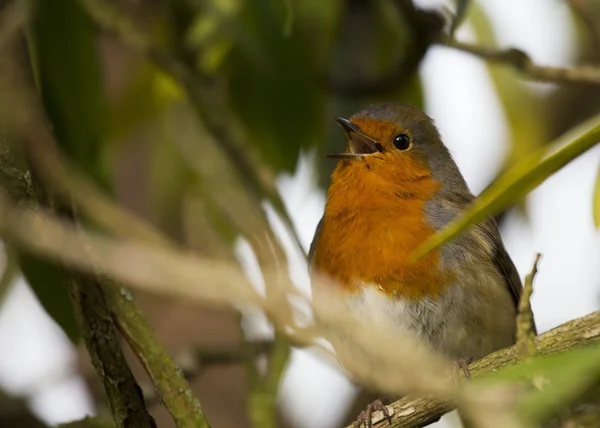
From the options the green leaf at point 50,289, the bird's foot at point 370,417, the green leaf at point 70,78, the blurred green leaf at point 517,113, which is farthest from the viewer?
the blurred green leaf at point 517,113

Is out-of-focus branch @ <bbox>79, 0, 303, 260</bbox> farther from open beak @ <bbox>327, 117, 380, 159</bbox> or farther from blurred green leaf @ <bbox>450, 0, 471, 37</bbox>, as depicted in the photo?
blurred green leaf @ <bbox>450, 0, 471, 37</bbox>

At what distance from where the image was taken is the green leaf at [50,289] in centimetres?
284

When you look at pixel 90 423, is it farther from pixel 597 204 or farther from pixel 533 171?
pixel 533 171

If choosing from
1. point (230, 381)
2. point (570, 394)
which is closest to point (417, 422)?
point (570, 394)

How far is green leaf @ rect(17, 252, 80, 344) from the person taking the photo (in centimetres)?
284

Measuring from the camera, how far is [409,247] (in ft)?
11.0

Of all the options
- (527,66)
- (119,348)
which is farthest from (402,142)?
(119,348)

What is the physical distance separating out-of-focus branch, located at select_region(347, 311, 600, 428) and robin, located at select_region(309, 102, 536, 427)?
0.56 m

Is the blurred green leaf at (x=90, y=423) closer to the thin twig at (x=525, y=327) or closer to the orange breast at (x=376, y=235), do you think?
the orange breast at (x=376, y=235)

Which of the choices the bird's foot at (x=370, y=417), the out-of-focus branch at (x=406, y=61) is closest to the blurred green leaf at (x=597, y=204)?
the bird's foot at (x=370, y=417)

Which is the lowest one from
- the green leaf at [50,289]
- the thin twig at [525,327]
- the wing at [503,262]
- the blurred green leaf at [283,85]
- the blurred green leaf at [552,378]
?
the blurred green leaf at [552,378]

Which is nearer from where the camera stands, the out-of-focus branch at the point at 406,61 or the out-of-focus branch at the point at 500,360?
the out-of-focus branch at the point at 500,360

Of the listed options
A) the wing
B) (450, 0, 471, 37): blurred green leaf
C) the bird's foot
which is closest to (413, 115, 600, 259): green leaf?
the bird's foot

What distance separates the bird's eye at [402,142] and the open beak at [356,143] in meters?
0.08
